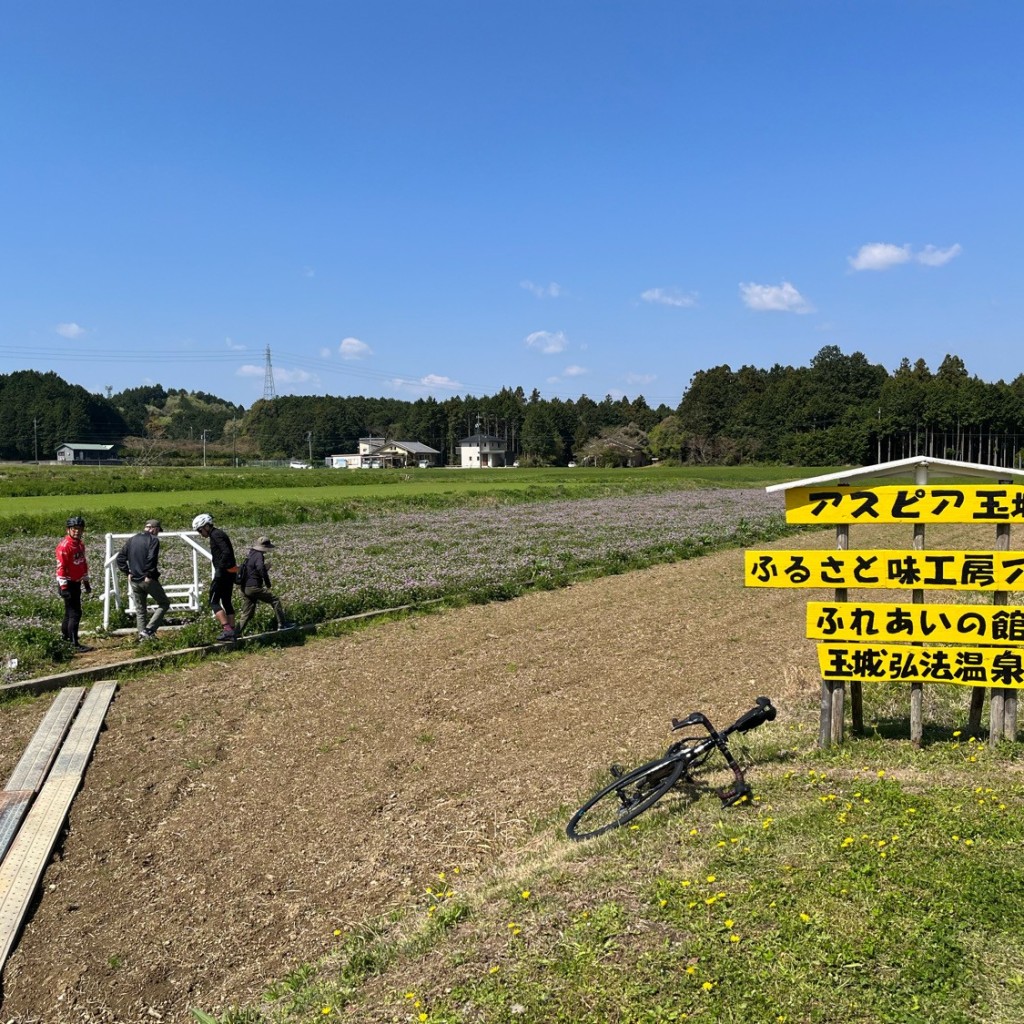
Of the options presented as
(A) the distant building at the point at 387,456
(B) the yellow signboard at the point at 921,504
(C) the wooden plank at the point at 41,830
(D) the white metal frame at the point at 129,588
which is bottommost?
(C) the wooden plank at the point at 41,830

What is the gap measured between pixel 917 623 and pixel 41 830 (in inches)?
296

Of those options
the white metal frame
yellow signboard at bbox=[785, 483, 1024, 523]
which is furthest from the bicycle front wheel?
the white metal frame

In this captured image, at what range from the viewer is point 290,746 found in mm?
8922

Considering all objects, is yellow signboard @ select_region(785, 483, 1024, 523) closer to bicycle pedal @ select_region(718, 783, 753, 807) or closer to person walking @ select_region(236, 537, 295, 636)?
bicycle pedal @ select_region(718, 783, 753, 807)

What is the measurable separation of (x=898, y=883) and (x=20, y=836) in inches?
261

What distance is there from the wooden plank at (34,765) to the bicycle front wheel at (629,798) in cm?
458

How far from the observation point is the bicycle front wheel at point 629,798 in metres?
6.07

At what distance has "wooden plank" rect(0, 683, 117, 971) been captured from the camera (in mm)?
5836

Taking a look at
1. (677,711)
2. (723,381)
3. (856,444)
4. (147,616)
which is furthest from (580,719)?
(723,381)

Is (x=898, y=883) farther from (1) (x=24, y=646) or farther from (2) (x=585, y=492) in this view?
(2) (x=585, y=492)

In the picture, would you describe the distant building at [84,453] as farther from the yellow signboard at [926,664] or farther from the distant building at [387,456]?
the yellow signboard at [926,664]

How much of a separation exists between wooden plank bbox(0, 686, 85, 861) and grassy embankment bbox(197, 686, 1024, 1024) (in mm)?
3402

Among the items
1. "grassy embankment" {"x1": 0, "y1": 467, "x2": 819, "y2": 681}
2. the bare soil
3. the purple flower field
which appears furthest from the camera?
the purple flower field

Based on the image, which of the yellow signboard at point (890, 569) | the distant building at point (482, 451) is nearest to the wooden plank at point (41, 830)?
the yellow signboard at point (890, 569)
